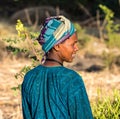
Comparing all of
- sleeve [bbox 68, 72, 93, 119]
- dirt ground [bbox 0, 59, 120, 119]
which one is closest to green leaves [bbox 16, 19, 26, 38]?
dirt ground [bbox 0, 59, 120, 119]

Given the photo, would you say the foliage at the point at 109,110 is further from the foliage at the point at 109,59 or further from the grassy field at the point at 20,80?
the foliage at the point at 109,59

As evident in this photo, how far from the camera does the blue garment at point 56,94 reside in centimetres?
329

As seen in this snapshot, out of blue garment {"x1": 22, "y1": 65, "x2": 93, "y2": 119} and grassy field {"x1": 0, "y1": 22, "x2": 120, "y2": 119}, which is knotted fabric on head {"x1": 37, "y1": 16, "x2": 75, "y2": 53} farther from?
grassy field {"x1": 0, "y1": 22, "x2": 120, "y2": 119}

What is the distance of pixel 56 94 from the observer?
334cm

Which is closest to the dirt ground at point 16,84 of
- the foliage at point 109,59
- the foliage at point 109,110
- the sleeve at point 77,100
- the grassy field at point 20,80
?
the grassy field at point 20,80

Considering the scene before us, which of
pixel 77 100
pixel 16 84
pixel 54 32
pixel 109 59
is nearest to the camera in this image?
pixel 77 100

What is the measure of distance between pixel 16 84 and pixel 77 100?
206 inches

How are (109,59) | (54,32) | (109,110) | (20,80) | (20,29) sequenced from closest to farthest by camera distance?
(54,32) < (20,29) < (109,110) < (20,80) < (109,59)

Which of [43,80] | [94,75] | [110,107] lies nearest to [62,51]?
[43,80]

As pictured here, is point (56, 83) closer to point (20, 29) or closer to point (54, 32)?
point (54, 32)

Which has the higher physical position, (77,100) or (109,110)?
(77,100)

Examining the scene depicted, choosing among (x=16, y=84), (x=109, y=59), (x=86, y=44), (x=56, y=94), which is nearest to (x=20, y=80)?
(x=16, y=84)

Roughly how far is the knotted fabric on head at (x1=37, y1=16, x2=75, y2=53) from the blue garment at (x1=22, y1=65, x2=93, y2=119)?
0.15 meters

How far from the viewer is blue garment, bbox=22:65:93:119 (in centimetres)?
329
